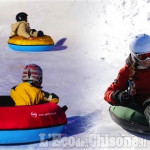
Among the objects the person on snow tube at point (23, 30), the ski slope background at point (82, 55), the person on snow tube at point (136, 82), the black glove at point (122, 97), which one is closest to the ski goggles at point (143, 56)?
the person on snow tube at point (136, 82)

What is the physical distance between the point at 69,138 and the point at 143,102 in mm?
1001

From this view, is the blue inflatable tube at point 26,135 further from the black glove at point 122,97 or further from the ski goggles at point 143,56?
the ski goggles at point 143,56

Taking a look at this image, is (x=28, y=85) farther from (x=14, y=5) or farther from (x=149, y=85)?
(x=14, y=5)

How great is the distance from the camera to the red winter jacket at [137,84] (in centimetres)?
480

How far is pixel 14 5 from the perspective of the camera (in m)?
16.1

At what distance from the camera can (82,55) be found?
33.1 feet

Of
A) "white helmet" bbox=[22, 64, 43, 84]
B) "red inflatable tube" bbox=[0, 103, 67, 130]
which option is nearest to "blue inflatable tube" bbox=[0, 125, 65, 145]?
"red inflatable tube" bbox=[0, 103, 67, 130]

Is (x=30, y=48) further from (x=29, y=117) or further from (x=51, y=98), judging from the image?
(x=29, y=117)

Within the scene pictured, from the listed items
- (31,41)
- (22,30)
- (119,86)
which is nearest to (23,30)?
(22,30)

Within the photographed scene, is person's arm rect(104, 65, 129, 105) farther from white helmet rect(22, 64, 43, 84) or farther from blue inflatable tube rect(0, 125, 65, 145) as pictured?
white helmet rect(22, 64, 43, 84)

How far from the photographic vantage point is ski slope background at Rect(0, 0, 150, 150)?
17.2 ft

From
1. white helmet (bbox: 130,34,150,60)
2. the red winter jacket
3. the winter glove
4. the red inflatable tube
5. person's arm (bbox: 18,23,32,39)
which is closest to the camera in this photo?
the red inflatable tube

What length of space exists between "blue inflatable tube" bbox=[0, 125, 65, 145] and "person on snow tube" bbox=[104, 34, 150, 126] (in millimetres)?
811

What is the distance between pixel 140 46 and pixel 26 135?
1.64 m
